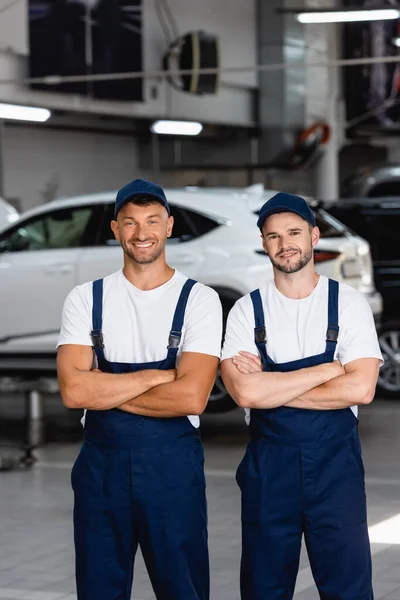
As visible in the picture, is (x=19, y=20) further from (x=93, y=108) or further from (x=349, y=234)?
(x=349, y=234)

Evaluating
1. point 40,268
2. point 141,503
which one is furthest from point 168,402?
point 40,268

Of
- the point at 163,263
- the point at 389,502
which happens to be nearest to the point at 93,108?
the point at 389,502

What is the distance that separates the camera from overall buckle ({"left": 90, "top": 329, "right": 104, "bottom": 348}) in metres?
4.64

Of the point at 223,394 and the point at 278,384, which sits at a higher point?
the point at 278,384

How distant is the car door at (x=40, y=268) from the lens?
12.5 metres

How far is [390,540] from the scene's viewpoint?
776 centimetres

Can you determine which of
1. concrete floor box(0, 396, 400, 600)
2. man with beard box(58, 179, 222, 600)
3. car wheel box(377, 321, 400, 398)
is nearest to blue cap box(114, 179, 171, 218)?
man with beard box(58, 179, 222, 600)

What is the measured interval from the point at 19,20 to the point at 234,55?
25.7 ft

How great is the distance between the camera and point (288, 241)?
4668 mm

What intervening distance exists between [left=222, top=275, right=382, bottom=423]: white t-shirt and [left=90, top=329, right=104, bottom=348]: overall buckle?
45 centimetres

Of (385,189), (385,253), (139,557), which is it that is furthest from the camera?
(385,189)

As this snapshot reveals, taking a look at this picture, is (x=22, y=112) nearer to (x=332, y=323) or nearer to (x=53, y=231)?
(x=53, y=231)

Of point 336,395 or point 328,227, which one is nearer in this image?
point 336,395

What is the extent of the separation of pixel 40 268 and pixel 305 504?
27.0ft
